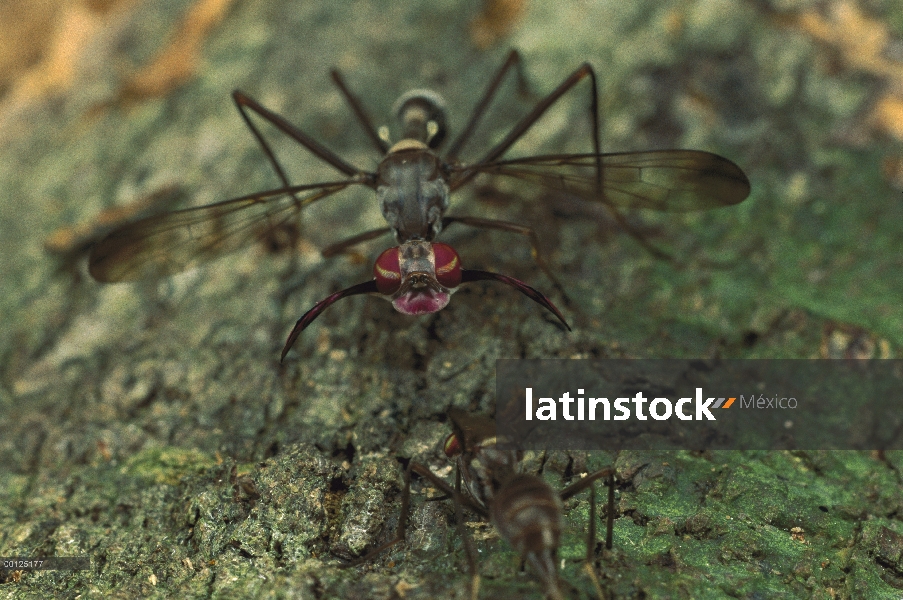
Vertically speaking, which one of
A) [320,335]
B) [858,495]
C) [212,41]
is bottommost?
[858,495]

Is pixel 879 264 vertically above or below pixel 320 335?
Result: above

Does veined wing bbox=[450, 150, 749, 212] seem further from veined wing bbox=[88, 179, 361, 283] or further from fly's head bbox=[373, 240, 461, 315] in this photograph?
veined wing bbox=[88, 179, 361, 283]

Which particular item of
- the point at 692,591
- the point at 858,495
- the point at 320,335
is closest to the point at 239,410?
the point at 320,335

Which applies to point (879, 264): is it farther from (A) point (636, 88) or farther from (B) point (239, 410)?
(B) point (239, 410)

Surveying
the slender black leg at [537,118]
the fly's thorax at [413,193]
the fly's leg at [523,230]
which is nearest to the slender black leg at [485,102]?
the slender black leg at [537,118]

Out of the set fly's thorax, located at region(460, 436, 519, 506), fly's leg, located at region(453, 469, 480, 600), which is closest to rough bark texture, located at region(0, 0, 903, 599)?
fly's leg, located at region(453, 469, 480, 600)

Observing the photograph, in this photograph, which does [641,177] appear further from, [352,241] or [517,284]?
[352,241]

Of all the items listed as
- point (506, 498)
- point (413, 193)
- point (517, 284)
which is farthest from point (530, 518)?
point (413, 193)
